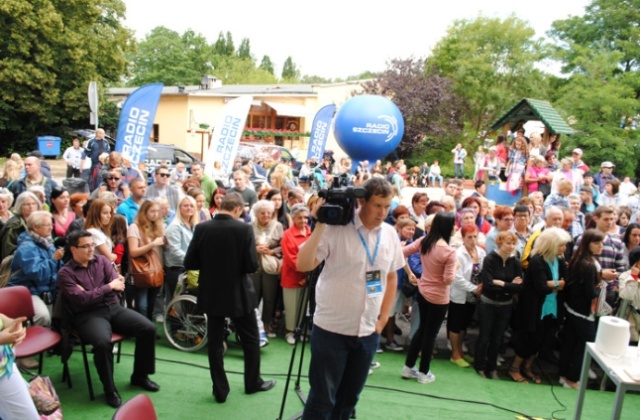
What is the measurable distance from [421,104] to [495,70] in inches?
225

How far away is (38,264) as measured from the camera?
14.5 ft

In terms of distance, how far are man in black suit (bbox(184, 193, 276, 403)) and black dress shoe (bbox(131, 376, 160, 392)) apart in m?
0.51

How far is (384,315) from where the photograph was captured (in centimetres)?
325

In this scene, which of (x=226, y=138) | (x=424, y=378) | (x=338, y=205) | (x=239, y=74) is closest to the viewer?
(x=338, y=205)

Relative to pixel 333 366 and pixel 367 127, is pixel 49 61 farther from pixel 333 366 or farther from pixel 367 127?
pixel 333 366

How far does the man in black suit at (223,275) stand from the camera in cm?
404

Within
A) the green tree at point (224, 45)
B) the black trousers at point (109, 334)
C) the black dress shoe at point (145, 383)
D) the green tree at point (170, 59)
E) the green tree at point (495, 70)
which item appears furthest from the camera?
the green tree at point (224, 45)

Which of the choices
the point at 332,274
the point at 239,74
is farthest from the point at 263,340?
the point at 239,74

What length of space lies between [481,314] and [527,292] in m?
0.49

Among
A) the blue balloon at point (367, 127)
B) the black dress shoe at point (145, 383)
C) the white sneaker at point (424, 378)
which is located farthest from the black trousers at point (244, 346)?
the blue balloon at point (367, 127)

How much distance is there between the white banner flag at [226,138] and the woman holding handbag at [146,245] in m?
5.58

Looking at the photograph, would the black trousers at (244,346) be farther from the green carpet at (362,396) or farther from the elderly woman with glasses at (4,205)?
the elderly woman with glasses at (4,205)

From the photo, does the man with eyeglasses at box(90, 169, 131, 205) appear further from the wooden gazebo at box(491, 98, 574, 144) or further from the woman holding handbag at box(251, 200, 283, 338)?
the wooden gazebo at box(491, 98, 574, 144)

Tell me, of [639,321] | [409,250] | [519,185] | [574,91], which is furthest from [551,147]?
[409,250]
